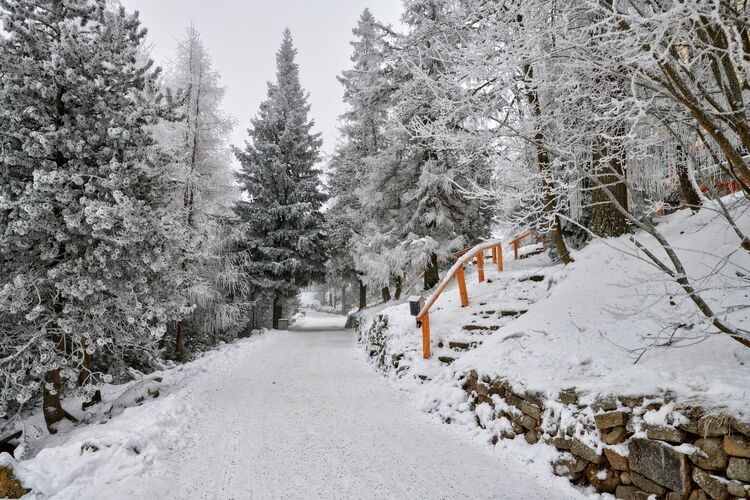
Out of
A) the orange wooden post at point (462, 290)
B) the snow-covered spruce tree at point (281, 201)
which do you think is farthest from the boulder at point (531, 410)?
the snow-covered spruce tree at point (281, 201)

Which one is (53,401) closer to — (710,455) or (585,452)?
(585,452)

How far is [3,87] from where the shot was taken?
5102 mm

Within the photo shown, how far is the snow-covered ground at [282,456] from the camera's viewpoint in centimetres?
316

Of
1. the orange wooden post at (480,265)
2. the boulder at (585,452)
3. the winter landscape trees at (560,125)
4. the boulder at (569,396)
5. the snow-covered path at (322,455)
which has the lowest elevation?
the snow-covered path at (322,455)

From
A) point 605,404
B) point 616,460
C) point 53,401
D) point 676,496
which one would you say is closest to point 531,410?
point 605,404

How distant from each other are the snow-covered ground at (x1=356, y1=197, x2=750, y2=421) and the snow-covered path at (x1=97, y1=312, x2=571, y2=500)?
2.46 feet

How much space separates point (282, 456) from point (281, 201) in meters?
14.4

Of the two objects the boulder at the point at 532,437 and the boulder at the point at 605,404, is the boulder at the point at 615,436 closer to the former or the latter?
the boulder at the point at 605,404

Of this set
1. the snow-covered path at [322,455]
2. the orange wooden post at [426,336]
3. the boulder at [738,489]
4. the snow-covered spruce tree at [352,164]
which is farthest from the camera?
the snow-covered spruce tree at [352,164]

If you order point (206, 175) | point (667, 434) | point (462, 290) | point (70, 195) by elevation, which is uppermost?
point (206, 175)

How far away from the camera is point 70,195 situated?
505 centimetres

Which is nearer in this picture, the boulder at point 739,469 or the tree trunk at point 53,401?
the boulder at point 739,469

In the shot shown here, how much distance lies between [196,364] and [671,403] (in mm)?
8959

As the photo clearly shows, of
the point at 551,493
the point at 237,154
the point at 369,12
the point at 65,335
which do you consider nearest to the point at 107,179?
the point at 65,335
